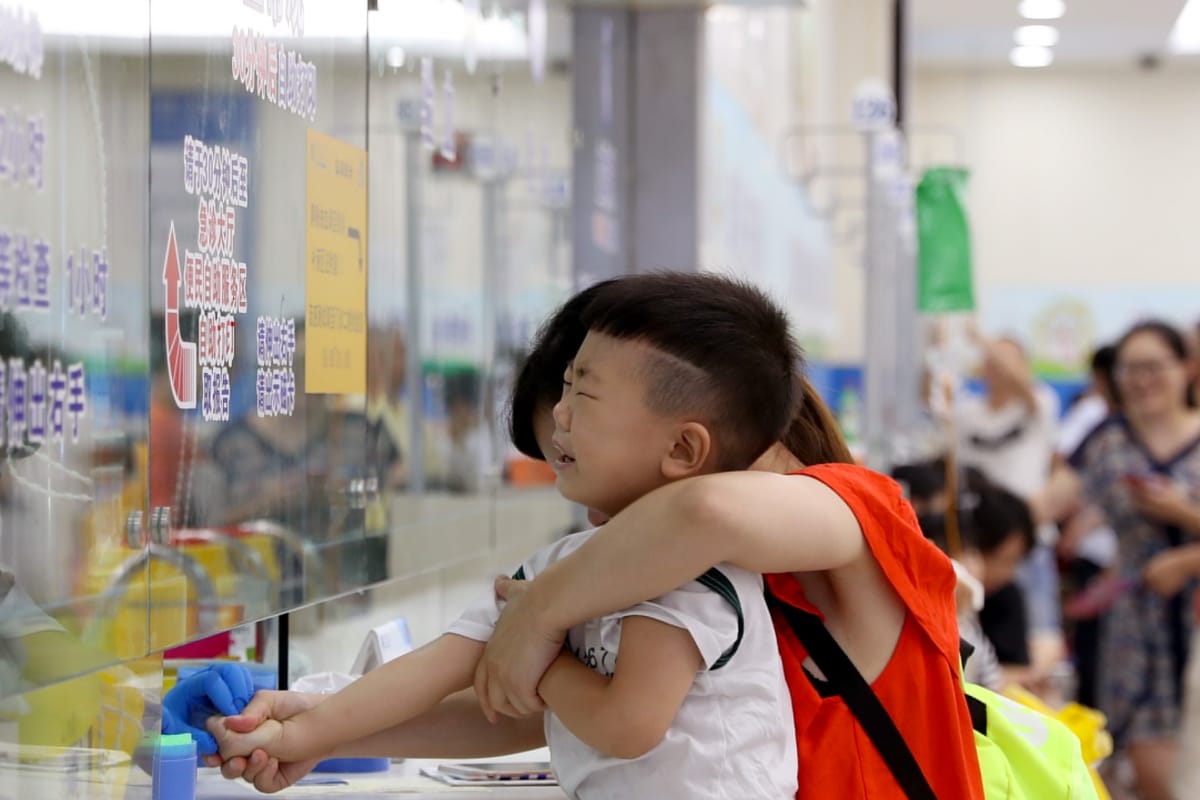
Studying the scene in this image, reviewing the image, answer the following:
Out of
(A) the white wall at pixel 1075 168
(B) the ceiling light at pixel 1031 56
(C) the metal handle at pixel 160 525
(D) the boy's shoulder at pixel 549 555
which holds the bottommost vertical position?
(D) the boy's shoulder at pixel 549 555

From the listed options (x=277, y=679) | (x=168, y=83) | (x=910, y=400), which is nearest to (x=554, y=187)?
(x=277, y=679)

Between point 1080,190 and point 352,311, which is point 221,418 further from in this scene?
point 1080,190

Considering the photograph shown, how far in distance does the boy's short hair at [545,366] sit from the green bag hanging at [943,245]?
3.20 metres

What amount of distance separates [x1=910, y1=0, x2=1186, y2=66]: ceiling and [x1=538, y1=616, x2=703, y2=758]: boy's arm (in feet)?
25.4

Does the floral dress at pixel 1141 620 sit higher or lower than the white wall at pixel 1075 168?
lower

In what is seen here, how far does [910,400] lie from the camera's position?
7.32m

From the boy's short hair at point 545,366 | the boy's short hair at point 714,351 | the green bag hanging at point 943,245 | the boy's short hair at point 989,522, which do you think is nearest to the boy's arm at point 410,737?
the boy's short hair at point 545,366

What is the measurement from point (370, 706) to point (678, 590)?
27 cm

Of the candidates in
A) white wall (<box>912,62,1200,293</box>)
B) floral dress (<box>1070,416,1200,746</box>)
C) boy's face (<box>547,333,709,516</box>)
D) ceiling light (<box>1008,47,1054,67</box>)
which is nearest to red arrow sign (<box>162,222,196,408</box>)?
boy's face (<box>547,333,709,516</box>)

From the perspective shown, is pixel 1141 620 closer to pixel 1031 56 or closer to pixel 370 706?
pixel 370 706

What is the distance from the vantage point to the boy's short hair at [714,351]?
1.14m

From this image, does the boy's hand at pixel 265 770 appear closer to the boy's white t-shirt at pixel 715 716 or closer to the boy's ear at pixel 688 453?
the boy's white t-shirt at pixel 715 716

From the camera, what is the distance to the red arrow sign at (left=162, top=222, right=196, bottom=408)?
1.30 meters

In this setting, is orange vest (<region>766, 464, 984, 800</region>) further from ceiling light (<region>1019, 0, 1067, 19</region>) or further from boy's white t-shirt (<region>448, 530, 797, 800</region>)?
ceiling light (<region>1019, 0, 1067, 19</region>)
